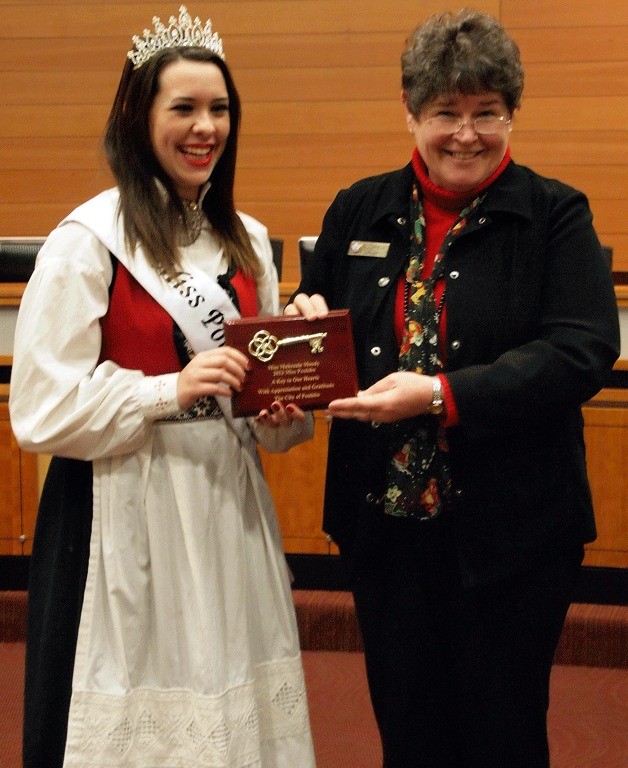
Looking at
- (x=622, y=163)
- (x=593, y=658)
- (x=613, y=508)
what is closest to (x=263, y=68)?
(x=622, y=163)

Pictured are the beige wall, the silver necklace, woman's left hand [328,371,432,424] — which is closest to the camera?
woman's left hand [328,371,432,424]

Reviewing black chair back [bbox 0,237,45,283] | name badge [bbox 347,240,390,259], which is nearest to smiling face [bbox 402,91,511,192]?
name badge [bbox 347,240,390,259]

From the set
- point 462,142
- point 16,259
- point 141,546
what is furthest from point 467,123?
point 16,259

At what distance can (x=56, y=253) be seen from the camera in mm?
1705

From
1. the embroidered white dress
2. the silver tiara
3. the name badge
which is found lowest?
the embroidered white dress

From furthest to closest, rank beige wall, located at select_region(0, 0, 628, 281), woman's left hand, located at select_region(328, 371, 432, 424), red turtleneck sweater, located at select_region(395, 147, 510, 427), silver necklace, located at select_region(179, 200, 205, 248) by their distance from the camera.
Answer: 1. beige wall, located at select_region(0, 0, 628, 281)
2. silver necklace, located at select_region(179, 200, 205, 248)
3. red turtleneck sweater, located at select_region(395, 147, 510, 427)
4. woman's left hand, located at select_region(328, 371, 432, 424)

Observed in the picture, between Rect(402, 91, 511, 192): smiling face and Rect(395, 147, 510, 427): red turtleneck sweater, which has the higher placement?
Rect(402, 91, 511, 192): smiling face

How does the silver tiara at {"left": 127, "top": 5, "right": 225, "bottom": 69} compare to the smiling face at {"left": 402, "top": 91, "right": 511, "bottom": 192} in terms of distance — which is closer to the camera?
the smiling face at {"left": 402, "top": 91, "right": 511, "bottom": 192}

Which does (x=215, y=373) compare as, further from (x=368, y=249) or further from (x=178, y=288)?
(x=368, y=249)

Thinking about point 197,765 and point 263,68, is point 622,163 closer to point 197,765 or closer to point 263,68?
point 263,68

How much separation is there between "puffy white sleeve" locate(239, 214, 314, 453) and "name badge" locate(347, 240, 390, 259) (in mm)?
203

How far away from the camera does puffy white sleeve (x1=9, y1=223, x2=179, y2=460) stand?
1.67 meters

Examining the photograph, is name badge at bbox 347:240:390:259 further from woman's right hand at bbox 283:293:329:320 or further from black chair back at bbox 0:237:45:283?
black chair back at bbox 0:237:45:283

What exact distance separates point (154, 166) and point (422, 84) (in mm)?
495
